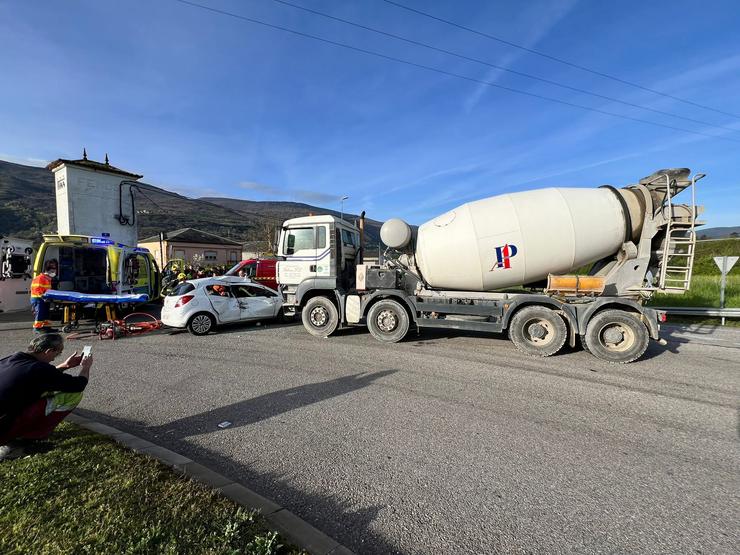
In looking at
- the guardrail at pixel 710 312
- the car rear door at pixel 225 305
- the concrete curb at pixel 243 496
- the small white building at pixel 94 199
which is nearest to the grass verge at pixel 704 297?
the guardrail at pixel 710 312

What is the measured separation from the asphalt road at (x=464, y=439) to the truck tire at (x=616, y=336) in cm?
27

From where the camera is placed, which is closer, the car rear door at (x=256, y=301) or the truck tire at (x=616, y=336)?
the truck tire at (x=616, y=336)

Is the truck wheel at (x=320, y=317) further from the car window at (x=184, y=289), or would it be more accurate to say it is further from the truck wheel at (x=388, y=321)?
the car window at (x=184, y=289)

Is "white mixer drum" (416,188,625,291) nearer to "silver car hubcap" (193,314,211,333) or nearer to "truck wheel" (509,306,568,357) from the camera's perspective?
"truck wheel" (509,306,568,357)

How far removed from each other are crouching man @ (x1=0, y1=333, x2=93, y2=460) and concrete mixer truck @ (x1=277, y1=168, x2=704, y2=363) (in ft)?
18.9

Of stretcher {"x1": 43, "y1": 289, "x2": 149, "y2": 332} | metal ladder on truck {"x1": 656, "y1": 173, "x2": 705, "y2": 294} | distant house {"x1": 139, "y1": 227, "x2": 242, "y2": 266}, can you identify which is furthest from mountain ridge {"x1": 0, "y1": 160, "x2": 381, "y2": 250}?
metal ladder on truck {"x1": 656, "y1": 173, "x2": 705, "y2": 294}

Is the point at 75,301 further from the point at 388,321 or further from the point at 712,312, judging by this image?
the point at 712,312

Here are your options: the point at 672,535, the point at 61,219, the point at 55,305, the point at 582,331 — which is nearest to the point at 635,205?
the point at 582,331

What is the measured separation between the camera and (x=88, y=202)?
55.0 feet

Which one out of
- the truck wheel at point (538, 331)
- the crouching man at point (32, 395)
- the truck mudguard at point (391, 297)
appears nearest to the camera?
the crouching man at point (32, 395)

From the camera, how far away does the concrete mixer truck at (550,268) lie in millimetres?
6539

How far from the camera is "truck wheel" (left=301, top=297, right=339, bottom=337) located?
338 inches

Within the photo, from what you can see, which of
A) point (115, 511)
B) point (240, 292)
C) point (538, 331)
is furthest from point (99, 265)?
point (538, 331)

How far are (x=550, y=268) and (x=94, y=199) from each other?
20572 millimetres
